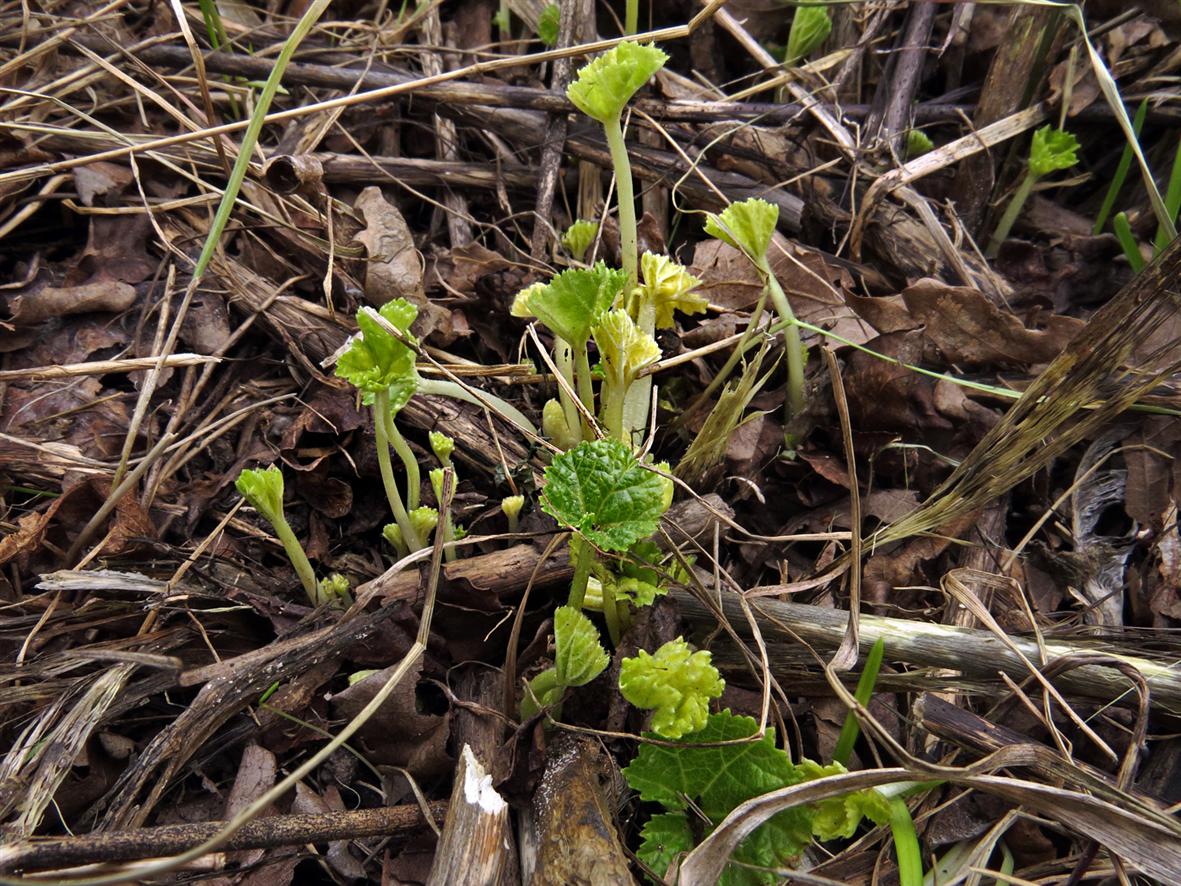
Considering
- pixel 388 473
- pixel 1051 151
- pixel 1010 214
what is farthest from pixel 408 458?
pixel 1051 151

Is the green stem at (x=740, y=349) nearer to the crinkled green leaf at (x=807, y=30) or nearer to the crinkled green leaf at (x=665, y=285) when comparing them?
the crinkled green leaf at (x=665, y=285)

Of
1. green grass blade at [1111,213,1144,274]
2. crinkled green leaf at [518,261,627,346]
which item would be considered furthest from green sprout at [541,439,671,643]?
green grass blade at [1111,213,1144,274]

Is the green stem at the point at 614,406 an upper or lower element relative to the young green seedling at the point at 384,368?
lower

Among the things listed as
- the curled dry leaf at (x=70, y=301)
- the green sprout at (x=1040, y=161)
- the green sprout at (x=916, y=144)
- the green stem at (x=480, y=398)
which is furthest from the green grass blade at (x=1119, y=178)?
the curled dry leaf at (x=70, y=301)

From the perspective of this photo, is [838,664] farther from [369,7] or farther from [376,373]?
[369,7]

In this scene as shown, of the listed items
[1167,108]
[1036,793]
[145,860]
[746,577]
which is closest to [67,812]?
[145,860]
